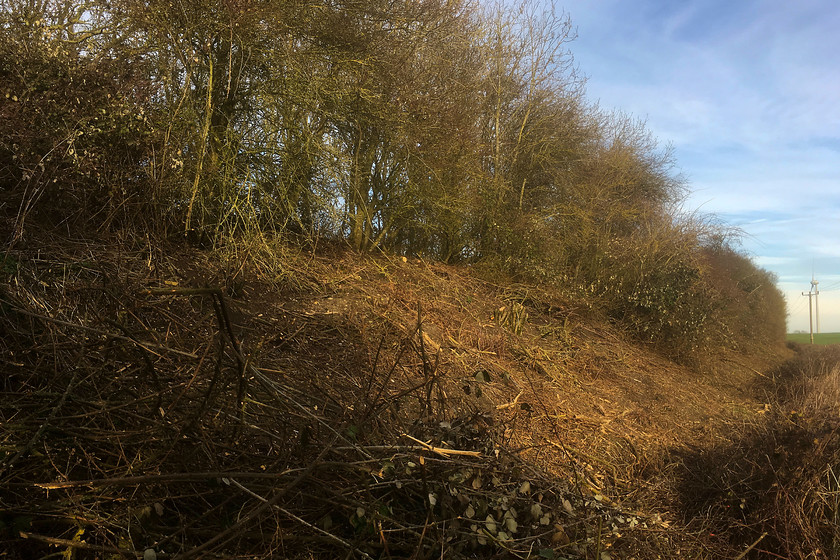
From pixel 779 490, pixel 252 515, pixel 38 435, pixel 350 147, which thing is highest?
pixel 350 147

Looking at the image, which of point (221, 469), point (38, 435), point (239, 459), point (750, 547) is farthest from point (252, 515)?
point (750, 547)

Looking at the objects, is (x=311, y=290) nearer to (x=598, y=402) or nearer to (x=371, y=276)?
(x=371, y=276)

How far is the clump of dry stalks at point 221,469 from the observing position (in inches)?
99.5

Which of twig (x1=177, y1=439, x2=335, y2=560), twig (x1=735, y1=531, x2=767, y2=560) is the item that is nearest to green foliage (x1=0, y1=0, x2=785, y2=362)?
twig (x1=177, y1=439, x2=335, y2=560)

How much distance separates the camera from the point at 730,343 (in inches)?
518

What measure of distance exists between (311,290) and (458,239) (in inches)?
221

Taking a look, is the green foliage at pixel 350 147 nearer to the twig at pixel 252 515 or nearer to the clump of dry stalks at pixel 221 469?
the clump of dry stalks at pixel 221 469

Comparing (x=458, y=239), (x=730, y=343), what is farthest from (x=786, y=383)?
(x=458, y=239)

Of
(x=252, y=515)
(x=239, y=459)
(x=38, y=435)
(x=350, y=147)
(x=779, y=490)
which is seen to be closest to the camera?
(x=252, y=515)

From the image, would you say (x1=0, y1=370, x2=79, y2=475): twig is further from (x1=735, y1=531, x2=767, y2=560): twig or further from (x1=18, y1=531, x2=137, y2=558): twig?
(x1=735, y1=531, x2=767, y2=560): twig

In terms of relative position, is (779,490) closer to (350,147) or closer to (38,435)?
(38,435)

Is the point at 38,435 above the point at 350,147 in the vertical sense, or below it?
below

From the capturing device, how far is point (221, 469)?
2699mm

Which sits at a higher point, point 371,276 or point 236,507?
point 371,276
